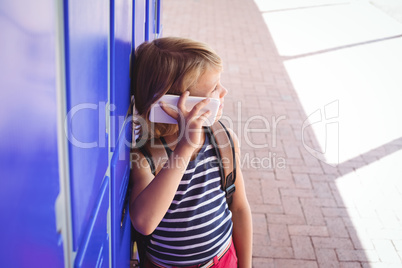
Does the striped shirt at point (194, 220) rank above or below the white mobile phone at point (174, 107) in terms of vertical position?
below

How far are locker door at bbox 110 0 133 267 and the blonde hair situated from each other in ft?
0.24

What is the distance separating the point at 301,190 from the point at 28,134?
3766 millimetres

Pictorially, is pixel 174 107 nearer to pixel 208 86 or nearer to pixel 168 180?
pixel 208 86

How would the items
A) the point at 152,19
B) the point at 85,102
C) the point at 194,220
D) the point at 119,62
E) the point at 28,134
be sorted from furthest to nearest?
the point at 152,19
the point at 194,220
the point at 119,62
the point at 85,102
the point at 28,134

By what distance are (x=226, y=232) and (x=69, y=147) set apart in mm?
1219

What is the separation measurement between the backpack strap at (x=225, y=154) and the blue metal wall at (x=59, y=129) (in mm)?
530

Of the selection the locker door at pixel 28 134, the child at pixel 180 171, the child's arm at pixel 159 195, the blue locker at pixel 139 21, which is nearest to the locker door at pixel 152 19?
the blue locker at pixel 139 21

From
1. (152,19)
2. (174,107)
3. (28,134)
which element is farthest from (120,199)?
(152,19)

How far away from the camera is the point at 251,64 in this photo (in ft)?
24.8

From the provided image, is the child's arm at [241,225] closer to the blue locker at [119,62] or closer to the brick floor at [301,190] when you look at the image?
the blue locker at [119,62]

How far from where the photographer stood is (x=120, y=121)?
1552mm

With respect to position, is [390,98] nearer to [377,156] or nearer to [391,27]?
[377,156]

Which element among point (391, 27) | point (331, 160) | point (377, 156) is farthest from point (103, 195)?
point (391, 27)

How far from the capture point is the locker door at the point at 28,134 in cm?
55
